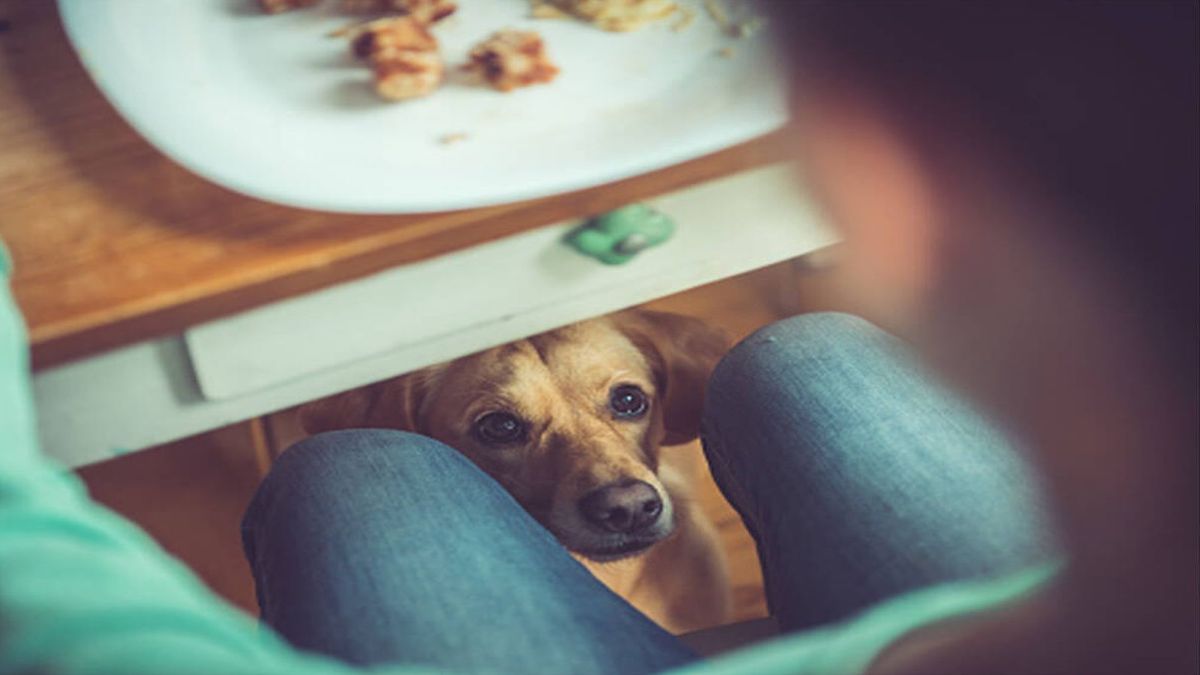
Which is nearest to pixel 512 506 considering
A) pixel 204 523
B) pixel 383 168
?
pixel 383 168

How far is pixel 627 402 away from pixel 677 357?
0.24 feet

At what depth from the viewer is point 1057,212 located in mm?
437

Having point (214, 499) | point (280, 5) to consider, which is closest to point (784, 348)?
point (280, 5)

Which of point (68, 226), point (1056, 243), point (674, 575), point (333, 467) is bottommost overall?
point (674, 575)

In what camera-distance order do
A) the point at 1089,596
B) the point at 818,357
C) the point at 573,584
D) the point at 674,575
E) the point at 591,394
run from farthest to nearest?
1. the point at 674,575
2. the point at 591,394
3. the point at 818,357
4. the point at 573,584
5. the point at 1089,596

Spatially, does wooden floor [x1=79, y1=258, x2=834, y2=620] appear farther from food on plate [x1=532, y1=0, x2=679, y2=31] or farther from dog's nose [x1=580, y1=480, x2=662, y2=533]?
food on plate [x1=532, y1=0, x2=679, y2=31]

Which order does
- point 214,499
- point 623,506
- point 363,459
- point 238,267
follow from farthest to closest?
1. point 214,499
2. point 623,506
3. point 363,459
4. point 238,267

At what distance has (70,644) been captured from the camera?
381mm

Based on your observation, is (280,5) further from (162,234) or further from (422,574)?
(422,574)

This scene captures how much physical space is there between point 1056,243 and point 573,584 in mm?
328

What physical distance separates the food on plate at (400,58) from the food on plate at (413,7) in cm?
3

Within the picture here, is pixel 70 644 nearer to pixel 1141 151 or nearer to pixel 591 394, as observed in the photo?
pixel 1141 151

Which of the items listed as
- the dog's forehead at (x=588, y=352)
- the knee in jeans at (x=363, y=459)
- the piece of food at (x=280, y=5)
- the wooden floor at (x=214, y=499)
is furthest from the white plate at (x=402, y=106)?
the wooden floor at (x=214, y=499)

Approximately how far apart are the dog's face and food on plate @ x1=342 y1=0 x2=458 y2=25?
0.38 metres
